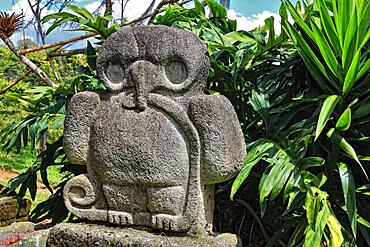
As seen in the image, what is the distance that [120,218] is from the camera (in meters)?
2.57

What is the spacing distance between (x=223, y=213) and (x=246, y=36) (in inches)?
44.7

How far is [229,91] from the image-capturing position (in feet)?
10.5

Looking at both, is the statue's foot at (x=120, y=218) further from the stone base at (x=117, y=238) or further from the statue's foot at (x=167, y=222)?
the statue's foot at (x=167, y=222)

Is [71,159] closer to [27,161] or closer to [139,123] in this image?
[139,123]

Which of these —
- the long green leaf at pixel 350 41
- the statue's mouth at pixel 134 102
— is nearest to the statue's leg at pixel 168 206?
the statue's mouth at pixel 134 102

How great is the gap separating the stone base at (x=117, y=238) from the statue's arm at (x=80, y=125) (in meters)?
0.38

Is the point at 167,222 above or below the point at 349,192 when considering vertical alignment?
below

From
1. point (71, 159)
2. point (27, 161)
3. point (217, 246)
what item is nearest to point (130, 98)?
point (71, 159)

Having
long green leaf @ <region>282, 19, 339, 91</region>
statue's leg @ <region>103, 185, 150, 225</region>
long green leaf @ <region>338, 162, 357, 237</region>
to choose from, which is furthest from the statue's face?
long green leaf @ <region>338, 162, 357, 237</region>

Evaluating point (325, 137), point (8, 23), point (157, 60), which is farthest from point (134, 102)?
point (8, 23)

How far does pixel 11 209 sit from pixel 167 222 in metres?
1.82

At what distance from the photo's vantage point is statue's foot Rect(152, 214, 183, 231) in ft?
8.07

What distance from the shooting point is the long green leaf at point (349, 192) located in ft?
7.75

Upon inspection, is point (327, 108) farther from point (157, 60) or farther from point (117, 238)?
point (117, 238)
